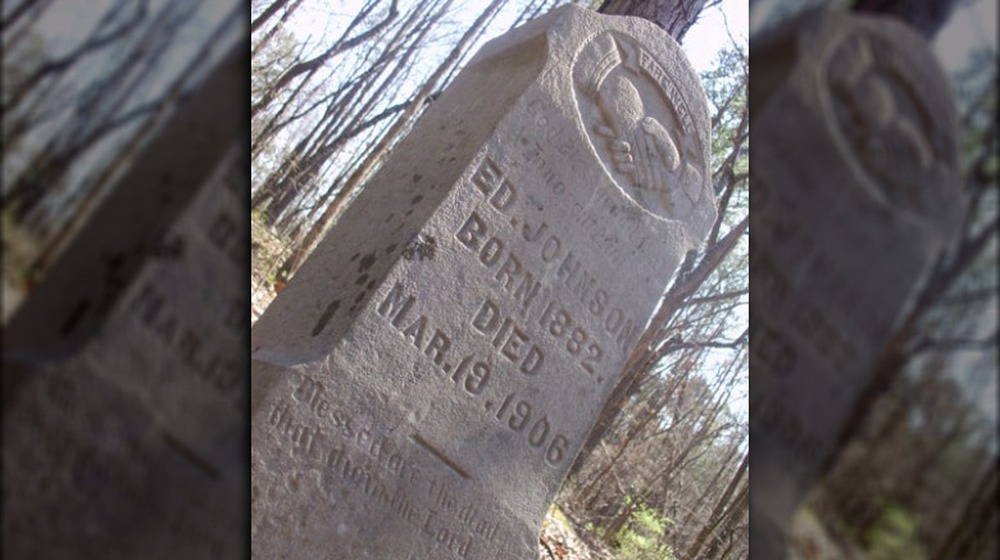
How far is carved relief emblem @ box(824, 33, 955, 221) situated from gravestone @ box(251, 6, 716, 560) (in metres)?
2.15

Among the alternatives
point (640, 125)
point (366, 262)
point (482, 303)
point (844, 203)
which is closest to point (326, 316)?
point (366, 262)

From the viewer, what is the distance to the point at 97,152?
0.79m

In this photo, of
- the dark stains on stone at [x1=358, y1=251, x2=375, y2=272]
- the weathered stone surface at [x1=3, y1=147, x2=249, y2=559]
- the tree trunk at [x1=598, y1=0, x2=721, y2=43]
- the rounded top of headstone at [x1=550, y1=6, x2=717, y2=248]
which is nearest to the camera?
the weathered stone surface at [x1=3, y1=147, x2=249, y2=559]

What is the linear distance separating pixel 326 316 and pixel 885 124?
7.75 ft

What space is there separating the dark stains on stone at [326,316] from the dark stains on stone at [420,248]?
0.95 feet

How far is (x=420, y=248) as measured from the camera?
2.95m

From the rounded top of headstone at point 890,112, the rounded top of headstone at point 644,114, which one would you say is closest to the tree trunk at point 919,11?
the rounded top of headstone at point 890,112

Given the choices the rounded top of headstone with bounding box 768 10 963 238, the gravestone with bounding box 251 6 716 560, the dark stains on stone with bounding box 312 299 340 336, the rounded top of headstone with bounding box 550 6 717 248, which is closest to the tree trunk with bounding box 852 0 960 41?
the rounded top of headstone with bounding box 768 10 963 238

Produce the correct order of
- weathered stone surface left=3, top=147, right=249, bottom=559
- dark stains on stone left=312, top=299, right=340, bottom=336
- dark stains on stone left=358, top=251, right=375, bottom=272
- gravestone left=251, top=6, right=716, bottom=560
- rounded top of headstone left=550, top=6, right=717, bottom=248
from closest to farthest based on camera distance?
weathered stone surface left=3, top=147, right=249, bottom=559
gravestone left=251, top=6, right=716, bottom=560
dark stains on stone left=312, top=299, right=340, bottom=336
dark stains on stone left=358, top=251, right=375, bottom=272
rounded top of headstone left=550, top=6, right=717, bottom=248

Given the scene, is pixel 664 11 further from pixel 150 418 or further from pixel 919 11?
pixel 150 418

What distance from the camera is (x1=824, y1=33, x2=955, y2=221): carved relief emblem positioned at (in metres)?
0.75

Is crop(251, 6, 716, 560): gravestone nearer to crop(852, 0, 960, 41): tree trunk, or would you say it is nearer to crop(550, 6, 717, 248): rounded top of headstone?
crop(550, 6, 717, 248): rounded top of headstone

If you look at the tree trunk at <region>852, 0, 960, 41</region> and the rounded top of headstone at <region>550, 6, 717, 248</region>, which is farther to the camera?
the rounded top of headstone at <region>550, 6, 717, 248</region>

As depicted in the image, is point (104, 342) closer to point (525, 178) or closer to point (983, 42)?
point (983, 42)
